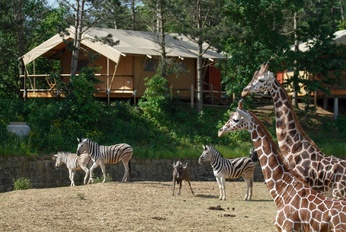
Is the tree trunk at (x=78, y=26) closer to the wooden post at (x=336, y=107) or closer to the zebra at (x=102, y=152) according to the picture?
the zebra at (x=102, y=152)

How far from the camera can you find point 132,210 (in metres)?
16.2

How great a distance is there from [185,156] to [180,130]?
4.14 meters

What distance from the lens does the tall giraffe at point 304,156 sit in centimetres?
1283

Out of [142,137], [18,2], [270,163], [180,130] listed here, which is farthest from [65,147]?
[270,163]

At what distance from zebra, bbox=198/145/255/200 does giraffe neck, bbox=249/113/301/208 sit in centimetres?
871

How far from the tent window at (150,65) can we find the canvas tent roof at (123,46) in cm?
87

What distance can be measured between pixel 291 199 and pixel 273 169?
2.38ft

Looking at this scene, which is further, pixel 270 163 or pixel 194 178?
pixel 194 178

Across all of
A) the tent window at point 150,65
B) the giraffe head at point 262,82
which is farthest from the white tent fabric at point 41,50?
the giraffe head at point 262,82

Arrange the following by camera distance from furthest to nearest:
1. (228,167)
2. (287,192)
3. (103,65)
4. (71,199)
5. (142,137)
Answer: (103,65), (142,137), (228,167), (71,199), (287,192)

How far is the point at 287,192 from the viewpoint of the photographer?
1034cm

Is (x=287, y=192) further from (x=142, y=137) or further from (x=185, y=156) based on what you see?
(x=142, y=137)

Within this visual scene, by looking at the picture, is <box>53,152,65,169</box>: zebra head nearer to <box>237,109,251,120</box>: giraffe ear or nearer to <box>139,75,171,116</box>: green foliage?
<box>139,75,171,116</box>: green foliage

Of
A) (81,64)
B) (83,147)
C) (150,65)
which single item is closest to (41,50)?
(81,64)
